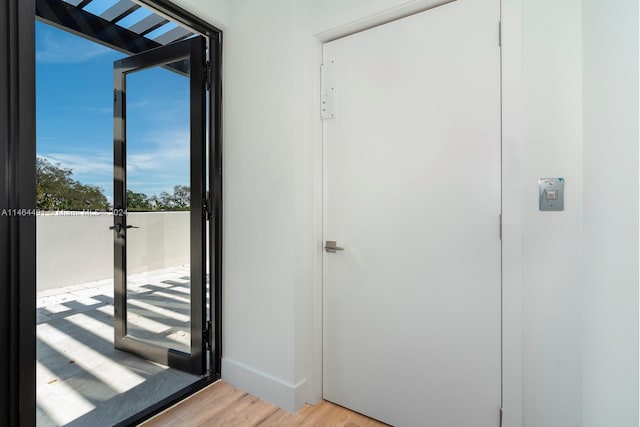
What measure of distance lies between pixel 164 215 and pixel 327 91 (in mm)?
1326

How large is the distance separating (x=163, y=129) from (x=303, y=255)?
49.2 inches

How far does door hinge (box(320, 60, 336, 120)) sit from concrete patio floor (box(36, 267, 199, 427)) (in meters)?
1.33

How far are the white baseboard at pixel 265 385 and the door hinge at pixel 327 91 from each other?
1528 millimetres

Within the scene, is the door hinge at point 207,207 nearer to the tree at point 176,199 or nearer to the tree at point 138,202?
the tree at point 176,199

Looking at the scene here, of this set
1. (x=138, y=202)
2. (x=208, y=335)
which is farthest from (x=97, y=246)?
(x=208, y=335)

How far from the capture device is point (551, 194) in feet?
4.13

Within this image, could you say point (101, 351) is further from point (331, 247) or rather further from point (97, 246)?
point (331, 247)

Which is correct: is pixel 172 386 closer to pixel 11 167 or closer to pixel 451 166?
pixel 11 167

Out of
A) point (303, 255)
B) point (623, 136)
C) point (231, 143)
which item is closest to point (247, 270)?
point (303, 255)

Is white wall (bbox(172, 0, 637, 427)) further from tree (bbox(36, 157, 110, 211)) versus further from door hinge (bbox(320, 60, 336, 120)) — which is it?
tree (bbox(36, 157, 110, 211))

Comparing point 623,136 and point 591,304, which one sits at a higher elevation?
point 623,136

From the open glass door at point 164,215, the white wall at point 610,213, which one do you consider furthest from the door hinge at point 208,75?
the white wall at point 610,213

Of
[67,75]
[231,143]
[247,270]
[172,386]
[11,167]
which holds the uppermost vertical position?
[67,75]

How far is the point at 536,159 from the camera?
129 cm
